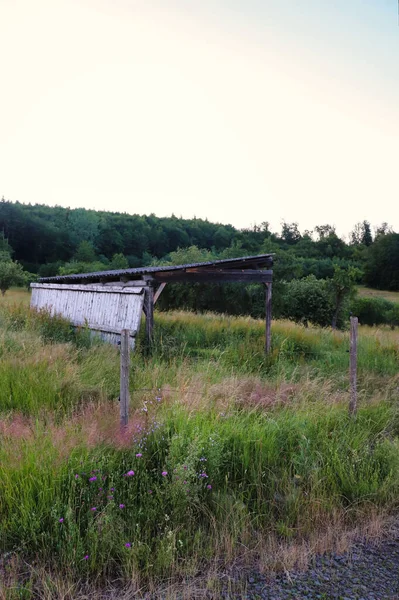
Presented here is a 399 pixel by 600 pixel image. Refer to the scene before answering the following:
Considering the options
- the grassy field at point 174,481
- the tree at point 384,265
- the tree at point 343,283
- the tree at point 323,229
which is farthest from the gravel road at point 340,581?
the tree at point 323,229

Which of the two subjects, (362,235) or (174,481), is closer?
(174,481)

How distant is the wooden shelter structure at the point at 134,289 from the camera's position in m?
10.5

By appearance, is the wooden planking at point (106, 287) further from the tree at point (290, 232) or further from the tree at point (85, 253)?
the tree at point (290, 232)

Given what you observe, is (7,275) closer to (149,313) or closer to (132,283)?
(132,283)

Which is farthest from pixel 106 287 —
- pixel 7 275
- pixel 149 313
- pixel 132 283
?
pixel 7 275

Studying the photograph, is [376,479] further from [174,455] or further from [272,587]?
[174,455]

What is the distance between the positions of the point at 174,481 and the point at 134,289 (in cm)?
739

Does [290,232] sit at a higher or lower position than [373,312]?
higher

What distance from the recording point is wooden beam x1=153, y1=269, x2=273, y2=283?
10852 millimetres

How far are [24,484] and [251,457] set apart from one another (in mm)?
2134

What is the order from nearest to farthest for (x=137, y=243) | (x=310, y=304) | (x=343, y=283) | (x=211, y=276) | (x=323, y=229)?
(x=211, y=276) < (x=343, y=283) < (x=310, y=304) < (x=137, y=243) < (x=323, y=229)

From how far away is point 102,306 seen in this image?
11.9 metres

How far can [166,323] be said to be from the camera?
14.8 m

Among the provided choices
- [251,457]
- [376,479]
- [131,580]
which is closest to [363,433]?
[376,479]
